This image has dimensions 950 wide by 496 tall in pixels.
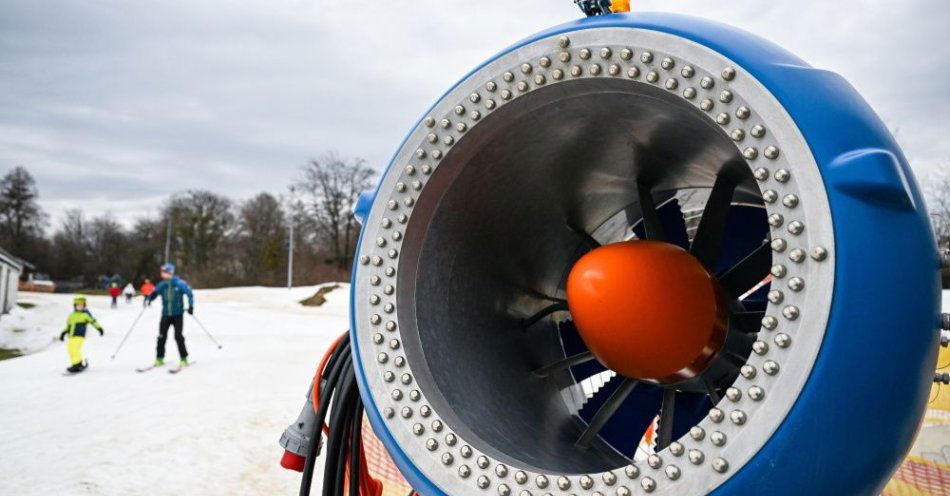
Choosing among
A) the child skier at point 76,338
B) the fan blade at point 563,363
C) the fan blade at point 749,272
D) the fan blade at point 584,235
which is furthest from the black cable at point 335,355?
the child skier at point 76,338

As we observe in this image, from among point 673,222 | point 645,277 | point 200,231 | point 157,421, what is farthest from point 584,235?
point 200,231

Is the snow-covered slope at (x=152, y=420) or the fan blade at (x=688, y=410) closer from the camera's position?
the fan blade at (x=688, y=410)

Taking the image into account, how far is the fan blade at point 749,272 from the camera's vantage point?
2031 millimetres

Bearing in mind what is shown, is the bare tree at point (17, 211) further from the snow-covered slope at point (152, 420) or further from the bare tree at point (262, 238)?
the snow-covered slope at point (152, 420)

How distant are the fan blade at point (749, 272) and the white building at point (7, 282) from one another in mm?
32524

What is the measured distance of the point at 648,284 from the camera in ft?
5.36

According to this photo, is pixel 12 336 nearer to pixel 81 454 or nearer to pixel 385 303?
pixel 81 454

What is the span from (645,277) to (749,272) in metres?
0.57

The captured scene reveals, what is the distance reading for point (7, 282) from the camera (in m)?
29.2

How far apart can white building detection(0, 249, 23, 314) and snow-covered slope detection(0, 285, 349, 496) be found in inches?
748

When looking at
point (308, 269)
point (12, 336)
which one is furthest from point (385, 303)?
point (308, 269)

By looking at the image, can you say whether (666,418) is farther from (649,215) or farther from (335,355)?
(335,355)

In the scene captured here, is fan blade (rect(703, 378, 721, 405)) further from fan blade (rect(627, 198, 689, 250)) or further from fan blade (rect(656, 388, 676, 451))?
fan blade (rect(627, 198, 689, 250))

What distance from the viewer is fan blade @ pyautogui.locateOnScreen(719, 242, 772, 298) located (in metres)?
2.03
